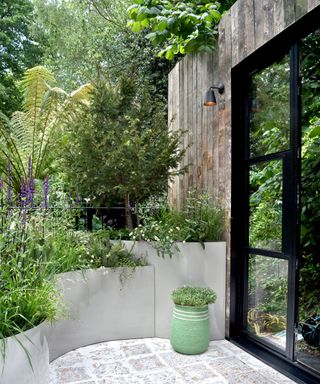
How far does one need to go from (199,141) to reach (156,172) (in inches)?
25.7

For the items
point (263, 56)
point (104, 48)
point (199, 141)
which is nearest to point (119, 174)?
point (199, 141)

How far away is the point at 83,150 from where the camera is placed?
11.3ft

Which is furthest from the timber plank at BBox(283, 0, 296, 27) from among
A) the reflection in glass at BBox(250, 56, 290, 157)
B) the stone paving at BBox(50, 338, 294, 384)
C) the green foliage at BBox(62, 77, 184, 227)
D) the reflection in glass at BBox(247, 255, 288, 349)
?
the stone paving at BBox(50, 338, 294, 384)

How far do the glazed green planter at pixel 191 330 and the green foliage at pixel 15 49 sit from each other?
9297mm

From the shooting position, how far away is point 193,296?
9.59 feet

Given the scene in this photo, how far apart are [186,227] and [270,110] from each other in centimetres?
120

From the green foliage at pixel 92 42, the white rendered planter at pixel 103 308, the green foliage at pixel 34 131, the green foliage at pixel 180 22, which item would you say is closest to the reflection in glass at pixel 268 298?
the white rendered planter at pixel 103 308

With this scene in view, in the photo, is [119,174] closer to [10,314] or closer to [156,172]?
[156,172]

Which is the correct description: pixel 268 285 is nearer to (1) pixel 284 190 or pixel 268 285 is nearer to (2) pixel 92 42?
(1) pixel 284 190

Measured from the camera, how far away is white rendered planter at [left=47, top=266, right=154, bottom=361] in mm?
2850

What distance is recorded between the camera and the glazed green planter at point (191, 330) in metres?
2.85

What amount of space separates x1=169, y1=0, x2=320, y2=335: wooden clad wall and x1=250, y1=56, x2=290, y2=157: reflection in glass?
0.23 m

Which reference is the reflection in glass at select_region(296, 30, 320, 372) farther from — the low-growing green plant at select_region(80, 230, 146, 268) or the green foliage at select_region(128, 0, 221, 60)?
the low-growing green plant at select_region(80, 230, 146, 268)

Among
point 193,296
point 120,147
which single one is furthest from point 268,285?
point 120,147
